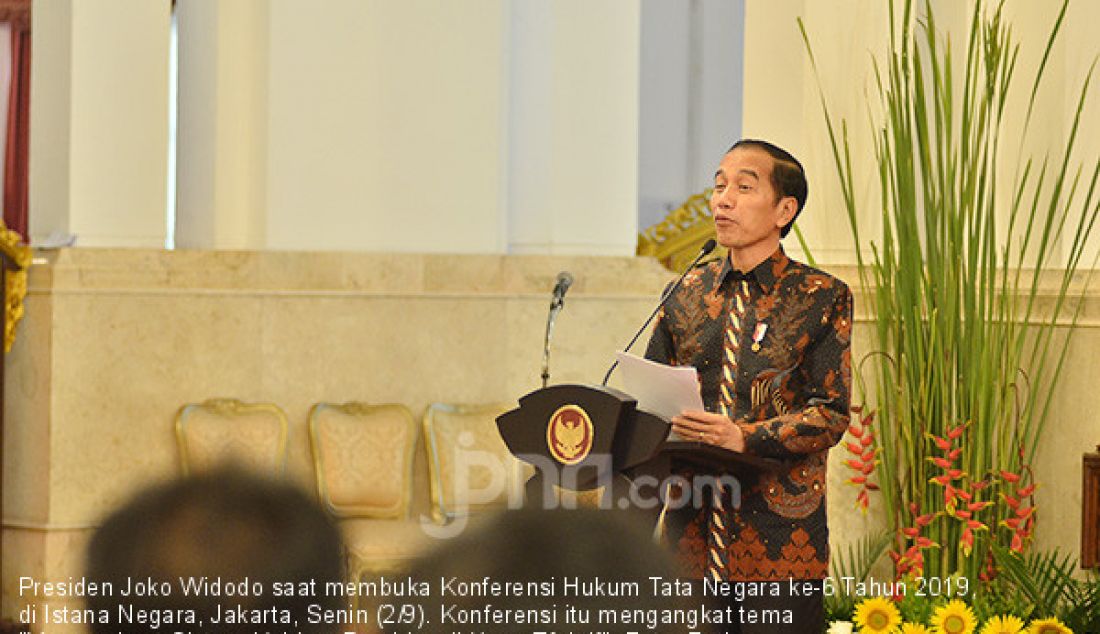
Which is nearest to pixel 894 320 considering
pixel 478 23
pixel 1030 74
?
pixel 1030 74

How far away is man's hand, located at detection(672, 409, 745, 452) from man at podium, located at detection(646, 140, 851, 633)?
7.3 inches

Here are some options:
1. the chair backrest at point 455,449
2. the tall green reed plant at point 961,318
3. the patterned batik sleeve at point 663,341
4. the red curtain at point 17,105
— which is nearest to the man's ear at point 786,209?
the patterned batik sleeve at point 663,341

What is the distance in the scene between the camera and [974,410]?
15.7 ft

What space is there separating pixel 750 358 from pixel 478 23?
3.91 meters

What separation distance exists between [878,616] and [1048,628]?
0.45 m

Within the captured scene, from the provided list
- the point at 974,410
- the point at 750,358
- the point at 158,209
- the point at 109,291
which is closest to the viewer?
the point at 750,358

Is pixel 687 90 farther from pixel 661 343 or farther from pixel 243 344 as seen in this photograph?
pixel 661 343

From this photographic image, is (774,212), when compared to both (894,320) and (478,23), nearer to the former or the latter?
(894,320)

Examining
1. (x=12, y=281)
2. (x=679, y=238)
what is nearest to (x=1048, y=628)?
(x=679, y=238)

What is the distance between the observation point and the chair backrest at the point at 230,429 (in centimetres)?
612

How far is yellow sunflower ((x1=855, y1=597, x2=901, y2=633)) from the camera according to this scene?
4.21 meters

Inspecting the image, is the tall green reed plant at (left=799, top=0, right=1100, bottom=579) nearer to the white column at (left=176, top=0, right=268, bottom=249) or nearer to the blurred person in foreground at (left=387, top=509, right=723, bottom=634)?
the white column at (left=176, top=0, right=268, bottom=249)

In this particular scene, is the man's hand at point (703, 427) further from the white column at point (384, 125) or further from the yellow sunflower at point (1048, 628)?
the white column at point (384, 125)

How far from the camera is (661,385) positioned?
2.93m
